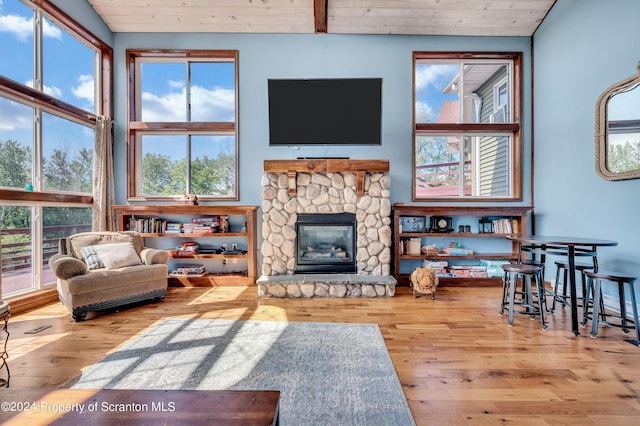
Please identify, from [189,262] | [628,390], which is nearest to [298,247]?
[189,262]

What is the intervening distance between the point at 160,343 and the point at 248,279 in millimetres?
1866

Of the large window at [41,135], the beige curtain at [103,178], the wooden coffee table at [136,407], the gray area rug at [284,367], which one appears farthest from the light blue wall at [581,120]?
the large window at [41,135]

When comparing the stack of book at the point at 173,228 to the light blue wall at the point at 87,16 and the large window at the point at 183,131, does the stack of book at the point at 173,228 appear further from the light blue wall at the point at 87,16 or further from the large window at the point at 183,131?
the light blue wall at the point at 87,16

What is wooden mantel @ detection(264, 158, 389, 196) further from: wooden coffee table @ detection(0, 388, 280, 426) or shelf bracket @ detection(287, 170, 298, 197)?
wooden coffee table @ detection(0, 388, 280, 426)

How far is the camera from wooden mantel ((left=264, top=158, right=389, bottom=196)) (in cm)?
383

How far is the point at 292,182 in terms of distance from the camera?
13.0ft

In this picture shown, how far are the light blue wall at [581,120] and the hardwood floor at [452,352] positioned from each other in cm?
116

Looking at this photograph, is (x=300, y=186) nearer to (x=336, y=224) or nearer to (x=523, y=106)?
(x=336, y=224)

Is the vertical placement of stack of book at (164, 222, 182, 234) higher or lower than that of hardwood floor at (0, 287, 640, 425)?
higher

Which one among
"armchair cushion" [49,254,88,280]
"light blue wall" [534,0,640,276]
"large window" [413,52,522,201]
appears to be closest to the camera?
"armchair cushion" [49,254,88,280]

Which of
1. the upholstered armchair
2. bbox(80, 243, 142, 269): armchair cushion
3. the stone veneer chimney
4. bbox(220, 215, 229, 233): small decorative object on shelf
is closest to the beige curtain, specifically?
the upholstered armchair

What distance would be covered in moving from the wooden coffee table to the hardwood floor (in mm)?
196

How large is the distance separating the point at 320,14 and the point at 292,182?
93.1 inches

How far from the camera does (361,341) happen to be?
8.05 ft
